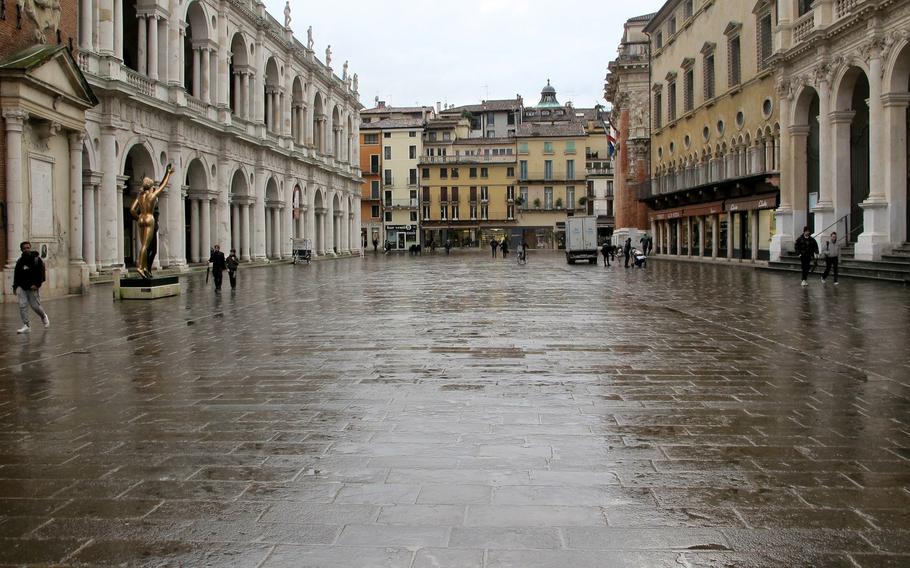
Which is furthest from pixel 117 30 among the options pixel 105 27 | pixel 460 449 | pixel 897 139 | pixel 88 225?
pixel 460 449

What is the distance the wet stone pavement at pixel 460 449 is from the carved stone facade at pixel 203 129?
20.0 meters

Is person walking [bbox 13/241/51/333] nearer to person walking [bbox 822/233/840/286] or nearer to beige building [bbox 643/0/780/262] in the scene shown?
Result: person walking [bbox 822/233/840/286]

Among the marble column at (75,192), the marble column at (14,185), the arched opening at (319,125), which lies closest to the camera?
the marble column at (14,185)

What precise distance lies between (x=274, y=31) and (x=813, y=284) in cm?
3731

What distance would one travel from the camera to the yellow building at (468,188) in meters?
101

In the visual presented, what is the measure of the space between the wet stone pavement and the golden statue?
28.2 ft

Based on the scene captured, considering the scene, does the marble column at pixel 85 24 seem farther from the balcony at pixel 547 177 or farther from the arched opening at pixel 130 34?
the balcony at pixel 547 177

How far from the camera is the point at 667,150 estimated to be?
55.1m

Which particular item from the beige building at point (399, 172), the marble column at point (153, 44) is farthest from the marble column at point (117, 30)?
the beige building at point (399, 172)

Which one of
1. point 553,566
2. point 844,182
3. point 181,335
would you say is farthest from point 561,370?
point 844,182

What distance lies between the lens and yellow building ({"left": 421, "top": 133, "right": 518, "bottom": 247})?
101m

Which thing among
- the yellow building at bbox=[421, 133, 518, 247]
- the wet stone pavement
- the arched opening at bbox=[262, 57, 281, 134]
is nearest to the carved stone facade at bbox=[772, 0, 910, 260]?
the wet stone pavement

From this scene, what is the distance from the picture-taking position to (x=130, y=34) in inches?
1501

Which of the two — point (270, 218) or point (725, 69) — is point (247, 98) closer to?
point (270, 218)
